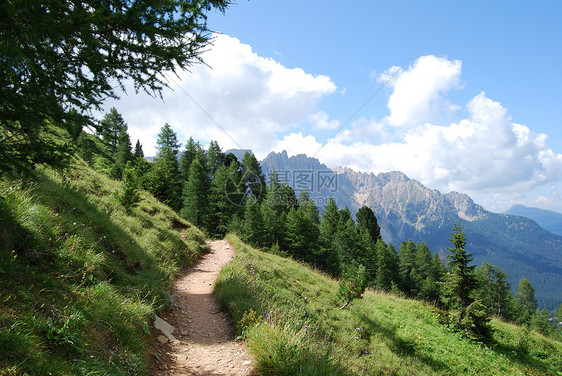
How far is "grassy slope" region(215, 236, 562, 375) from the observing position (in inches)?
191

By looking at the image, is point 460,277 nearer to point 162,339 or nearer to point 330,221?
point 162,339

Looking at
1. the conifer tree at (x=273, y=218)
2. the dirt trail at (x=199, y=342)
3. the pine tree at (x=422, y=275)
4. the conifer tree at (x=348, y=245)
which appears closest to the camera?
the dirt trail at (x=199, y=342)

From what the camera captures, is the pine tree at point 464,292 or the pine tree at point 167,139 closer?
the pine tree at point 464,292

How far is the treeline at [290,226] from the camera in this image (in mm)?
14648

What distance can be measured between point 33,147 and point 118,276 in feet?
12.3

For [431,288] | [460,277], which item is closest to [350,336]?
[460,277]

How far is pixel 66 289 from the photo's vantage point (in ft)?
14.4

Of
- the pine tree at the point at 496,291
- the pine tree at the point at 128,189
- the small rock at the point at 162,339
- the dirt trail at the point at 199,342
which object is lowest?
the pine tree at the point at 496,291

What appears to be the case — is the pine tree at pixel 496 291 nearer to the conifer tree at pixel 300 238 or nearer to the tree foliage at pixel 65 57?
the conifer tree at pixel 300 238

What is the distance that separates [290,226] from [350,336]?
31.7 metres

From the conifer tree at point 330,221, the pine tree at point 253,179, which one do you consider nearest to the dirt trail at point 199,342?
the pine tree at point 253,179

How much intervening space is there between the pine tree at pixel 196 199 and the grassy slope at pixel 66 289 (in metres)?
31.4

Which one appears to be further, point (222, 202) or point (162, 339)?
point (222, 202)

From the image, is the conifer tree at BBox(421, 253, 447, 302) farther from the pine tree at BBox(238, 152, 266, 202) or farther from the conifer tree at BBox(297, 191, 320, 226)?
the pine tree at BBox(238, 152, 266, 202)
